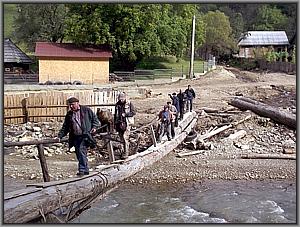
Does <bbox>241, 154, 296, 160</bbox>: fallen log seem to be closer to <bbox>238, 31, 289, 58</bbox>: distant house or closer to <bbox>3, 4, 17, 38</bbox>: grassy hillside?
<bbox>238, 31, 289, 58</bbox>: distant house

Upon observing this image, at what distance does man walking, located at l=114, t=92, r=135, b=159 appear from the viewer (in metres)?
13.7

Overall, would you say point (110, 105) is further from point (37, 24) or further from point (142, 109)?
point (37, 24)

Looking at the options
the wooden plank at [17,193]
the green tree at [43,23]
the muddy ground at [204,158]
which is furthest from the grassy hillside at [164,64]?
the wooden plank at [17,193]

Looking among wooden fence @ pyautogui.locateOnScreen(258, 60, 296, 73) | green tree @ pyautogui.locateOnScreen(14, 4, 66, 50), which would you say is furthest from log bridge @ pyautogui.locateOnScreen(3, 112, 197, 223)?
wooden fence @ pyautogui.locateOnScreen(258, 60, 296, 73)

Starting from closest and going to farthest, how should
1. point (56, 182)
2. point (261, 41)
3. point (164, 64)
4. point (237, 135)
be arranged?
point (56, 182) → point (237, 135) → point (164, 64) → point (261, 41)

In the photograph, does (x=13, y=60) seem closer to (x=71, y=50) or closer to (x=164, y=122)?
(x=71, y=50)

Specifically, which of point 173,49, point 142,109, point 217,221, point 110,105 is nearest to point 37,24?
point 173,49

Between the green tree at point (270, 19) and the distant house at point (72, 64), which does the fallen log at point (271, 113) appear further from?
the green tree at point (270, 19)

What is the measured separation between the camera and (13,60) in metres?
50.0

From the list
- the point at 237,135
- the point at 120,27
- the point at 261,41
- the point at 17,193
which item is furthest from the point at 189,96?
the point at 261,41

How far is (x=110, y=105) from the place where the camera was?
25.6m

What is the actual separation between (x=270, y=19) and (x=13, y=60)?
5761cm

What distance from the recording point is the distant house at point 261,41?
85.5 m

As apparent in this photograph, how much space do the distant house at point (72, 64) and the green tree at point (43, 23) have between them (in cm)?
1557
